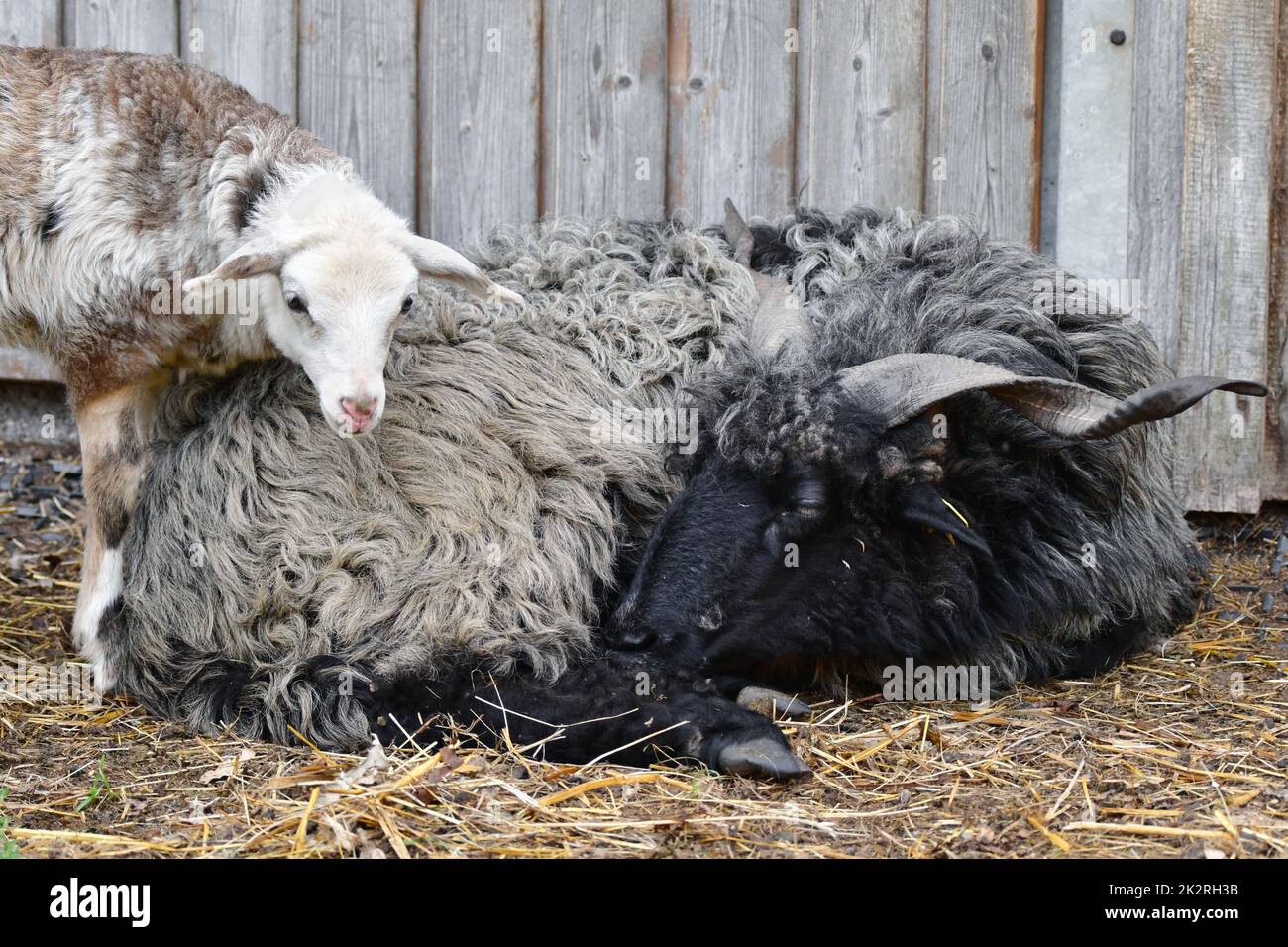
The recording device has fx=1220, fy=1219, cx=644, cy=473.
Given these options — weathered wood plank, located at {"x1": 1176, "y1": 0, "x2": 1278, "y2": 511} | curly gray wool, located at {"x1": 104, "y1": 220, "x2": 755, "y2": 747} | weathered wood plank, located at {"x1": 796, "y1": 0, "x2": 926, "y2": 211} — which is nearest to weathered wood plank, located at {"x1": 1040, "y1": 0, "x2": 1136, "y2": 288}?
weathered wood plank, located at {"x1": 1176, "y1": 0, "x2": 1278, "y2": 511}

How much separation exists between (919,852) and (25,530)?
4.43 meters

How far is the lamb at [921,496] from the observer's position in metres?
3.71

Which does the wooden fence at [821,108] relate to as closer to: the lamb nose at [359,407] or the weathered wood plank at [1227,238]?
the weathered wood plank at [1227,238]

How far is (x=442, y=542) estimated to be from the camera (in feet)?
12.6

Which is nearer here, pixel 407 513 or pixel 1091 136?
pixel 407 513

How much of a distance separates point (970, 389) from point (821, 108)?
2.09 m

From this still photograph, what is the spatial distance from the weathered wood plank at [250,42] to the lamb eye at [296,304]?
2.03 metres

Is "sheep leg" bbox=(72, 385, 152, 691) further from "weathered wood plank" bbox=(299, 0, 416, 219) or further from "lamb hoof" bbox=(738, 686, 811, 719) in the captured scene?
"lamb hoof" bbox=(738, 686, 811, 719)

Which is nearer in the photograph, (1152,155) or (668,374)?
(668,374)

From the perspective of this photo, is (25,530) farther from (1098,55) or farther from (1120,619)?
(1098,55)

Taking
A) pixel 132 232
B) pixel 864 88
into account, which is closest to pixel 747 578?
pixel 132 232

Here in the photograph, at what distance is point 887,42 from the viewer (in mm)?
5309

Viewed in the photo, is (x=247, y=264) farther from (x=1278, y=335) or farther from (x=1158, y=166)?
(x=1278, y=335)
